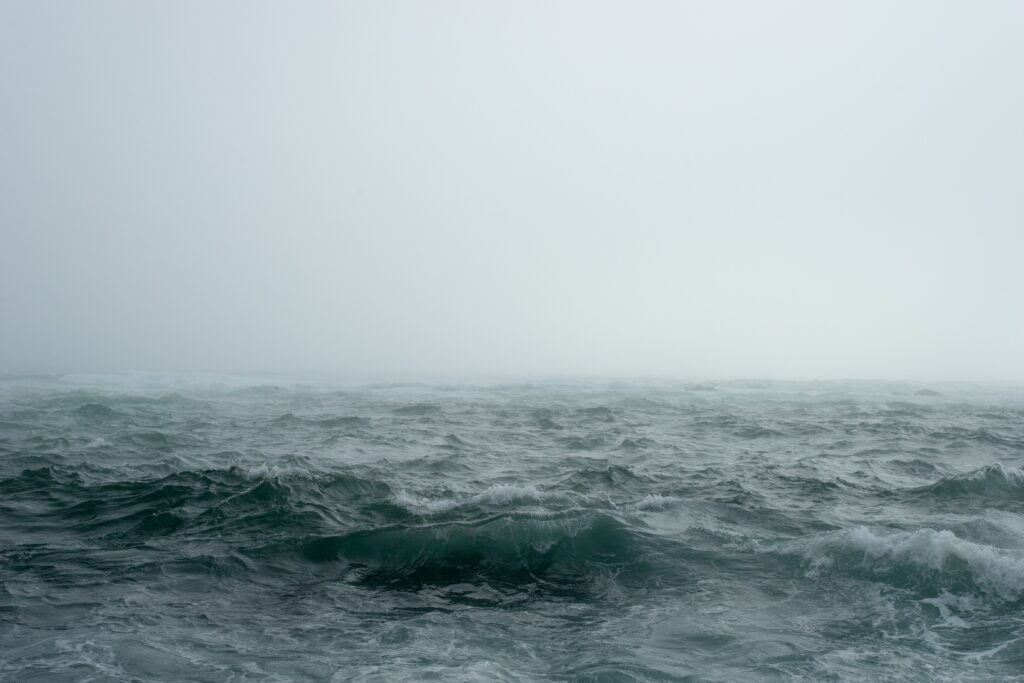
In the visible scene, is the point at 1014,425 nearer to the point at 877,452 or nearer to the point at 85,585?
the point at 877,452

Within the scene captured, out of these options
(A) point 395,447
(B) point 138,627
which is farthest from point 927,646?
(A) point 395,447

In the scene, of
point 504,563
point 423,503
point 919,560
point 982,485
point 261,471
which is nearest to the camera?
point 919,560

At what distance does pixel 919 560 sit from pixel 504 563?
15.8 ft

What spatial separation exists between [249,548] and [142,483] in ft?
14.5

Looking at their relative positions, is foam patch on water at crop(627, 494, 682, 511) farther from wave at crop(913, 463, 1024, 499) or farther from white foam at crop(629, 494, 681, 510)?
wave at crop(913, 463, 1024, 499)

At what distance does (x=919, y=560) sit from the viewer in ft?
25.4

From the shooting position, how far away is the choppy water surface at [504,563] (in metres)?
5.65

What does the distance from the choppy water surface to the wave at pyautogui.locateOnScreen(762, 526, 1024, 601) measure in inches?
1.2

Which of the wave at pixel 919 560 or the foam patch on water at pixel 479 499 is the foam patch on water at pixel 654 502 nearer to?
the foam patch on water at pixel 479 499

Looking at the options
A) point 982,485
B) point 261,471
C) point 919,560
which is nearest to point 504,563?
point 919,560

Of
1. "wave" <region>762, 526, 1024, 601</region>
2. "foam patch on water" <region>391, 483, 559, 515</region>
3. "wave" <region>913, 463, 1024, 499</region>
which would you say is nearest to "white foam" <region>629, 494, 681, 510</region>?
"foam patch on water" <region>391, 483, 559, 515</region>

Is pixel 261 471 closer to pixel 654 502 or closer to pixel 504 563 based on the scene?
pixel 504 563

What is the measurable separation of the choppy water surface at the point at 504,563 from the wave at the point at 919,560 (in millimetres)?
30

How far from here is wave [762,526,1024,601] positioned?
23.6 ft
